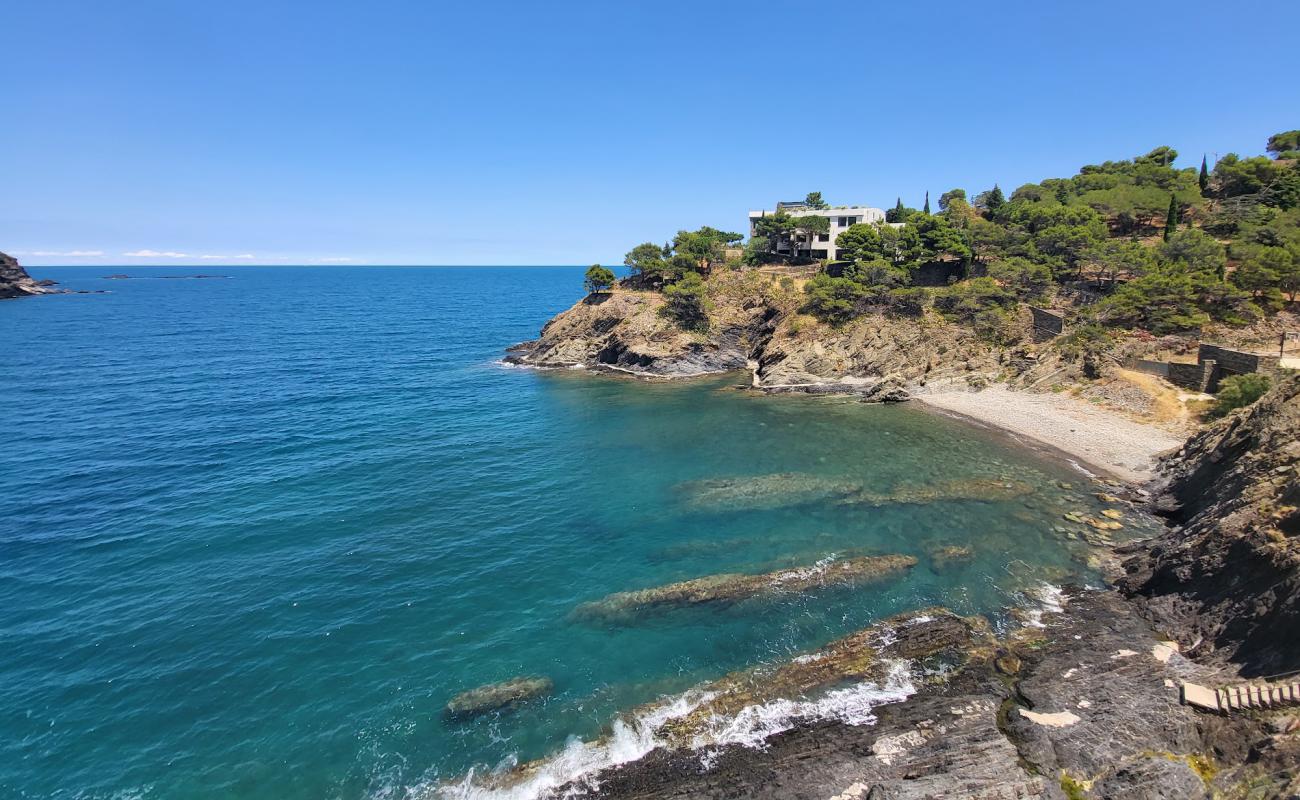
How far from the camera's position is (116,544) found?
3219cm

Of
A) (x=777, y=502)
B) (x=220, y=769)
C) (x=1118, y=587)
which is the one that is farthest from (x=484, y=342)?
(x=1118, y=587)

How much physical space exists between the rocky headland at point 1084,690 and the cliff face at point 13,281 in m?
259

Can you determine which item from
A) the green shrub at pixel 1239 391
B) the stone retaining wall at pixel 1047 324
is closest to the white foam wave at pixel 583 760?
the green shrub at pixel 1239 391

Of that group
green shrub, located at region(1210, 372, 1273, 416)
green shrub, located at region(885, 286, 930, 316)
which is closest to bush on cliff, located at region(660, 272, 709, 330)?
green shrub, located at region(885, 286, 930, 316)

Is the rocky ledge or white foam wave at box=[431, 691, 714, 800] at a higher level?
the rocky ledge

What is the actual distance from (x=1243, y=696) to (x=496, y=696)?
2610 centimetres

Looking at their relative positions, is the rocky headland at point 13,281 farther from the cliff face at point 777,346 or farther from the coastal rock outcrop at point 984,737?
the coastal rock outcrop at point 984,737

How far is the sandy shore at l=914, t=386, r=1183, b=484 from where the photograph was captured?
40.5 meters

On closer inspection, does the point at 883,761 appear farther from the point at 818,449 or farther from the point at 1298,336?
the point at 1298,336

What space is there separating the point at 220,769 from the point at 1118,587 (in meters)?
38.3

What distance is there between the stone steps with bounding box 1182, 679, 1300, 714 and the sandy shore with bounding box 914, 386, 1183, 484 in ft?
74.5

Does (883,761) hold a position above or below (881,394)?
below

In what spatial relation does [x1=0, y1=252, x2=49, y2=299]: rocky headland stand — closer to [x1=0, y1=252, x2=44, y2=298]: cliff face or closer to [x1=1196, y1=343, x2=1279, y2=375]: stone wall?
[x1=0, y1=252, x2=44, y2=298]: cliff face

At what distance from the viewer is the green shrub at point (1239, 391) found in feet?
126
